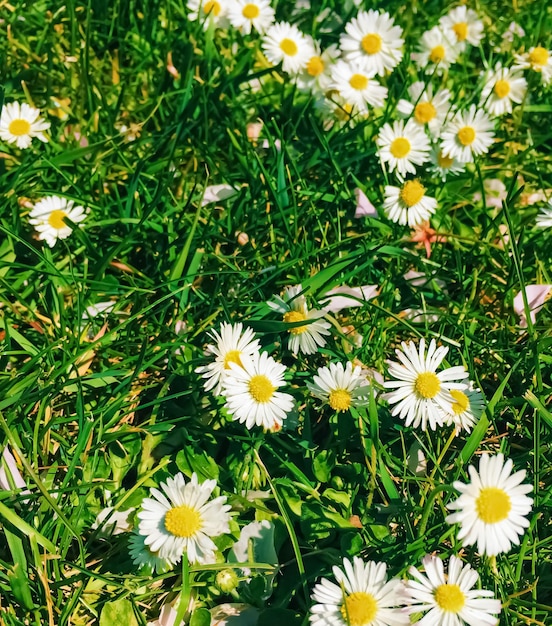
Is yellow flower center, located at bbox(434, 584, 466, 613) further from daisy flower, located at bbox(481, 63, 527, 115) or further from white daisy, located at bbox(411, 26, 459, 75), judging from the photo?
white daisy, located at bbox(411, 26, 459, 75)

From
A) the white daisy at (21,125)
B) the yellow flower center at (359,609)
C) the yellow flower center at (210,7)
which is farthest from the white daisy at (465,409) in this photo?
the yellow flower center at (210,7)

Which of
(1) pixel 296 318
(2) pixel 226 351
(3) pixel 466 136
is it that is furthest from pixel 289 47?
(2) pixel 226 351

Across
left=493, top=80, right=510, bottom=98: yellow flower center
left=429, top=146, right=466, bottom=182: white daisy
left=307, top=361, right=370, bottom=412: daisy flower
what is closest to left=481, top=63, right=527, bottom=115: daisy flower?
left=493, top=80, right=510, bottom=98: yellow flower center

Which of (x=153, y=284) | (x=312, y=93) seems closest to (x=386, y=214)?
(x=312, y=93)

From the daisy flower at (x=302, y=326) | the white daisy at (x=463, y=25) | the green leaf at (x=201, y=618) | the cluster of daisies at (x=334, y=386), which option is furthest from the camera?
the white daisy at (x=463, y=25)

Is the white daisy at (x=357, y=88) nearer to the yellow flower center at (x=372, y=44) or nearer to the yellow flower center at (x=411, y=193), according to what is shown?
the yellow flower center at (x=372, y=44)
